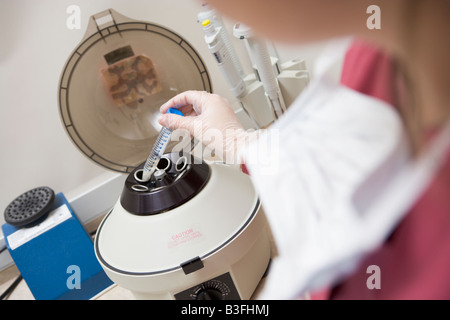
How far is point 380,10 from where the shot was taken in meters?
0.22

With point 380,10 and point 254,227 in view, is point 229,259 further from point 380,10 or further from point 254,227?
point 380,10

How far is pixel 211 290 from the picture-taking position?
25.2 inches

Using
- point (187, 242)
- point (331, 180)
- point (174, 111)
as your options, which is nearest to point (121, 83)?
point (174, 111)

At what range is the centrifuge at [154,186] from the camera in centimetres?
59

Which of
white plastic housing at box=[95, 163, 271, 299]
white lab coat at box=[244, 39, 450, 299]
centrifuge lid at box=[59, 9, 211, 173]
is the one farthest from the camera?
centrifuge lid at box=[59, 9, 211, 173]

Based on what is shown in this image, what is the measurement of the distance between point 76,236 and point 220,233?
0.36 m

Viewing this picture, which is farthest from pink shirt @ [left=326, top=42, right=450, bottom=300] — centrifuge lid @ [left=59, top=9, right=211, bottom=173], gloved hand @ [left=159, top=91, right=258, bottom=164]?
centrifuge lid @ [left=59, top=9, right=211, bottom=173]

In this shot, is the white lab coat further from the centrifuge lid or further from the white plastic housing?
the centrifuge lid

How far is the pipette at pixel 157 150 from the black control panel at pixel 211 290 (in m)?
0.20

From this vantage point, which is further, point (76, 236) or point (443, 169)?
point (76, 236)

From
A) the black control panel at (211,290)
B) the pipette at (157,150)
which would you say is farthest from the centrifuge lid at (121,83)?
the black control panel at (211,290)

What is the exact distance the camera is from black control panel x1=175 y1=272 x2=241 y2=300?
2.07ft

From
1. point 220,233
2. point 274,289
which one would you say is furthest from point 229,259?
point 274,289

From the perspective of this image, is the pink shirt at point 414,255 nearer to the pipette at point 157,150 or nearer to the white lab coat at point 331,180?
the white lab coat at point 331,180
